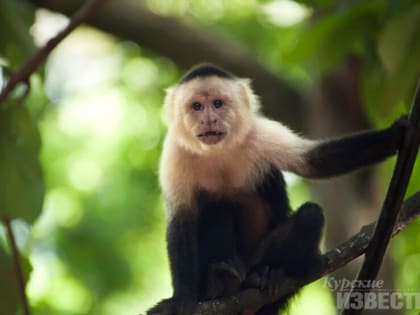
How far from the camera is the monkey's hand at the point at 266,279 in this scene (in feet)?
10.7

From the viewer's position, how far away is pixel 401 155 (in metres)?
1.91

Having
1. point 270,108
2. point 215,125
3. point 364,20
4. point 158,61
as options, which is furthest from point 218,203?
point 158,61

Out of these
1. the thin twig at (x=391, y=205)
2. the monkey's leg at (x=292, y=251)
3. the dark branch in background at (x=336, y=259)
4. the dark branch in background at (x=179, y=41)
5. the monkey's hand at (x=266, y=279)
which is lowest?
the thin twig at (x=391, y=205)

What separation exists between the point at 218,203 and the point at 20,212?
1686 mm

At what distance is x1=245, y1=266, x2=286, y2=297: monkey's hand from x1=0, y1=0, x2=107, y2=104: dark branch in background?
1.43m

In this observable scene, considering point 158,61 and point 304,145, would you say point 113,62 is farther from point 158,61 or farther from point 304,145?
point 304,145

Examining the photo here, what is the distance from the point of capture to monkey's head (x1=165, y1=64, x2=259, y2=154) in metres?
3.82

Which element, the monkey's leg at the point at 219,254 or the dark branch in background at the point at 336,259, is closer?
the dark branch in background at the point at 336,259

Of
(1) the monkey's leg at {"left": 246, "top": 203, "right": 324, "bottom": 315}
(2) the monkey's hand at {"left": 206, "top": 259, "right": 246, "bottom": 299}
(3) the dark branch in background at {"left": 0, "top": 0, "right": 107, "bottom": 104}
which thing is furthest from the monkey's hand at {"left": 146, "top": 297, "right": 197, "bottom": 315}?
(3) the dark branch in background at {"left": 0, "top": 0, "right": 107, "bottom": 104}

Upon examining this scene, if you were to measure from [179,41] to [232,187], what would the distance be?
8.61 ft

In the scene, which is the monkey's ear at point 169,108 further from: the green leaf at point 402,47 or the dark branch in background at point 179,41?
the dark branch in background at point 179,41

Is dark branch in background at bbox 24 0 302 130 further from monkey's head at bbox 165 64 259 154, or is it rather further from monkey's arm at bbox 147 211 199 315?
monkey's arm at bbox 147 211 199 315

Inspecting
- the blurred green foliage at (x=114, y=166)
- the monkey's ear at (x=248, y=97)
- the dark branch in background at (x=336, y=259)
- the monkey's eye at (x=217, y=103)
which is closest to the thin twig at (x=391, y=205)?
the dark branch in background at (x=336, y=259)

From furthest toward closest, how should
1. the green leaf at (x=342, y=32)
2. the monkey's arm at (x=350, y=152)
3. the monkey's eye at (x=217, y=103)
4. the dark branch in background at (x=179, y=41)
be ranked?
the dark branch in background at (x=179, y=41)
the monkey's eye at (x=217, y=103)
the monkey's arm at (x=350, y=152)
the green leaf at (x=342, y=32)
